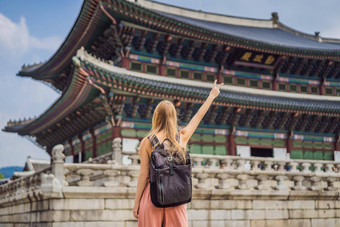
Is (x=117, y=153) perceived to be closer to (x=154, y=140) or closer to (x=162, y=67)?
(x=162, y=67)

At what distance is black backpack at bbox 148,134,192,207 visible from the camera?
12.7ft

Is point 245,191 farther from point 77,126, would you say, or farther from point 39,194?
point 77,126

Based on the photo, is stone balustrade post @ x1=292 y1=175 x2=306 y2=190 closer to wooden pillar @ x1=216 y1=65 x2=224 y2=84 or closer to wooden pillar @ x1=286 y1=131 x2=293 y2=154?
wooden pillar @ x1=286 y1=131 x2=293 y2=154

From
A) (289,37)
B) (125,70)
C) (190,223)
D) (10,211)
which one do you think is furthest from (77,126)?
(289,37)

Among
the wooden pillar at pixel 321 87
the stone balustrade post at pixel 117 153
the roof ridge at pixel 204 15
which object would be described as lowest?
the stone balustrade post at pixel 117 153

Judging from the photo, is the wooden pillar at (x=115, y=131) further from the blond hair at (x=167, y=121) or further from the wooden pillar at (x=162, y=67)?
the blond hair at (x=167, y=121)

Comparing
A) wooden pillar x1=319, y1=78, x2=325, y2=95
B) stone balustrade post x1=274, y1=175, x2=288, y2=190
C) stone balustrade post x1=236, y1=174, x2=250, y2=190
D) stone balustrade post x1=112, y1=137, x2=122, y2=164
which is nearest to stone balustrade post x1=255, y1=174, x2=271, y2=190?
stone balustrade post x1=274, y1=175, x2=288, y2=190

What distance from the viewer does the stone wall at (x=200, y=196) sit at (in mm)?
11203

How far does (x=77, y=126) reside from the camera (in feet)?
76.4

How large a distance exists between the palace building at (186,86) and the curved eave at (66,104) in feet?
0.22

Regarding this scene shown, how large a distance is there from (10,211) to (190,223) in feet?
22.3

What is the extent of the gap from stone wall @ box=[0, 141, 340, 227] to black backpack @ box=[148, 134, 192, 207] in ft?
24.9

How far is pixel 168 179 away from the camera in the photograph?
12.8 feet

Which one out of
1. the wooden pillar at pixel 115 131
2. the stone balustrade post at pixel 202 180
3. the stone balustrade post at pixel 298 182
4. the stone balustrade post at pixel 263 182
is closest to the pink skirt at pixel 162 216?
the stone balustrade post at pixel 202 180
